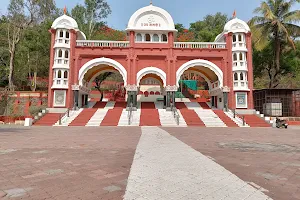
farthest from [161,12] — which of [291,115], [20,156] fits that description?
[20,156]

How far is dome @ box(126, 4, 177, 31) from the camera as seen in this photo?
86.4ft

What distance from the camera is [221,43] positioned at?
26125 mm

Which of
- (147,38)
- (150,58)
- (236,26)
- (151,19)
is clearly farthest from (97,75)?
(236,26)

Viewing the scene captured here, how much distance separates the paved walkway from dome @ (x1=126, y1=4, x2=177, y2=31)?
23336mm

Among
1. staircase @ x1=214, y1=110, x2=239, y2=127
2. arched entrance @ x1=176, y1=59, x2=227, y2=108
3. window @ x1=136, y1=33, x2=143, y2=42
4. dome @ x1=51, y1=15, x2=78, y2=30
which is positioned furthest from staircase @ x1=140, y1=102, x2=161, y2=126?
dome @ x1=51, y1=15, x2=78, y2=30

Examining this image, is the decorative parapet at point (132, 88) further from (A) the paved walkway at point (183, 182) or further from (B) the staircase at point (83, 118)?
(A) the paved walkway at point (183, 182)

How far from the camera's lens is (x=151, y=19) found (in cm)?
2675

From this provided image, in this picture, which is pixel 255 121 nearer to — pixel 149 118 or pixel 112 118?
pixel 149 118

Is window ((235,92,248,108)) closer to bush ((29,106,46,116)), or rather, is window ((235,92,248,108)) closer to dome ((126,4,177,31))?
dome ((126,4,177,31))

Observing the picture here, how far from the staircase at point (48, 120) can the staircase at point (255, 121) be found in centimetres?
1795

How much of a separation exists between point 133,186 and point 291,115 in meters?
26.9

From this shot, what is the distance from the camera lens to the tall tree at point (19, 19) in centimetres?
3046

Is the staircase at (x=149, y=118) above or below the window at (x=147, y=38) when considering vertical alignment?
below

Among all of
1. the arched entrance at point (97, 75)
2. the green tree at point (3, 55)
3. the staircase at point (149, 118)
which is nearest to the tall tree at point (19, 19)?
the green tree at point (3, 55)
